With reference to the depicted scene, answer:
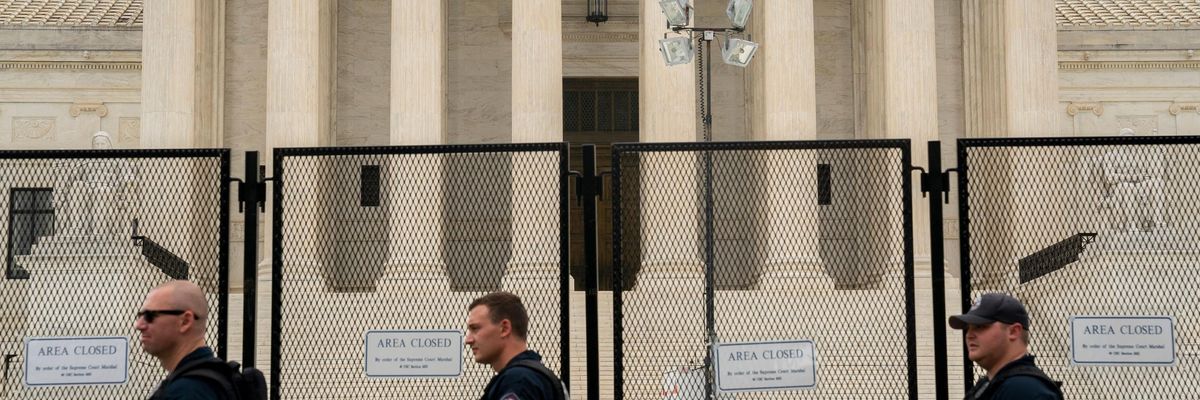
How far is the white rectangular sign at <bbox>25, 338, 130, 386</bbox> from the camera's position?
9.52 metres

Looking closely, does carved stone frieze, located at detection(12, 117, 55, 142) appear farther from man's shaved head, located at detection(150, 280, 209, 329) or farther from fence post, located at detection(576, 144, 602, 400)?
man's shaved head, located at detection(150, 280, 209, 329)

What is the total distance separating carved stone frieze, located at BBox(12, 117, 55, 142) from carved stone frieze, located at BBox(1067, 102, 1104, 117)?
3210cm

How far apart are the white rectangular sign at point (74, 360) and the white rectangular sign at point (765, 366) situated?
4416 millimetres

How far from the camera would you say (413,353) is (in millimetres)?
9539

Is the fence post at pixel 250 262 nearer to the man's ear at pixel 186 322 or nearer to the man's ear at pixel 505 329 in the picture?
the man's ear at pixel 186 322

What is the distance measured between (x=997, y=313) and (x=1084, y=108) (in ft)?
120

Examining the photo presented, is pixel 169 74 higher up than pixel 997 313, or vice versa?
pixel 169 74

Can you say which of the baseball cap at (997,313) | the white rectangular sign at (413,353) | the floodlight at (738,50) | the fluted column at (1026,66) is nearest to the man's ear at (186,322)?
the white rectangular sign at (413,353)

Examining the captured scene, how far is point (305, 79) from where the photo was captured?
31.5 meters

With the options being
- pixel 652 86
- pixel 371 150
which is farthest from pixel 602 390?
pixel 371 150

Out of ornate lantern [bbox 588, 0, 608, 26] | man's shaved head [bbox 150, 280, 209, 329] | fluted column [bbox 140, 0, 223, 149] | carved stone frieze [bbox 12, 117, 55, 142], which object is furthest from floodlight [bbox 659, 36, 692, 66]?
carved stone frieze [bbox 12, 117, 55, 142]

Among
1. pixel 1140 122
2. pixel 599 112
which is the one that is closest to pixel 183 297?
pixel 599 112

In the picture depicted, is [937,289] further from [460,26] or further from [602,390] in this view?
[460,26]

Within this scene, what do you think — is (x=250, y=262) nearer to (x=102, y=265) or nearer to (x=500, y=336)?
(x=500, y=336)
